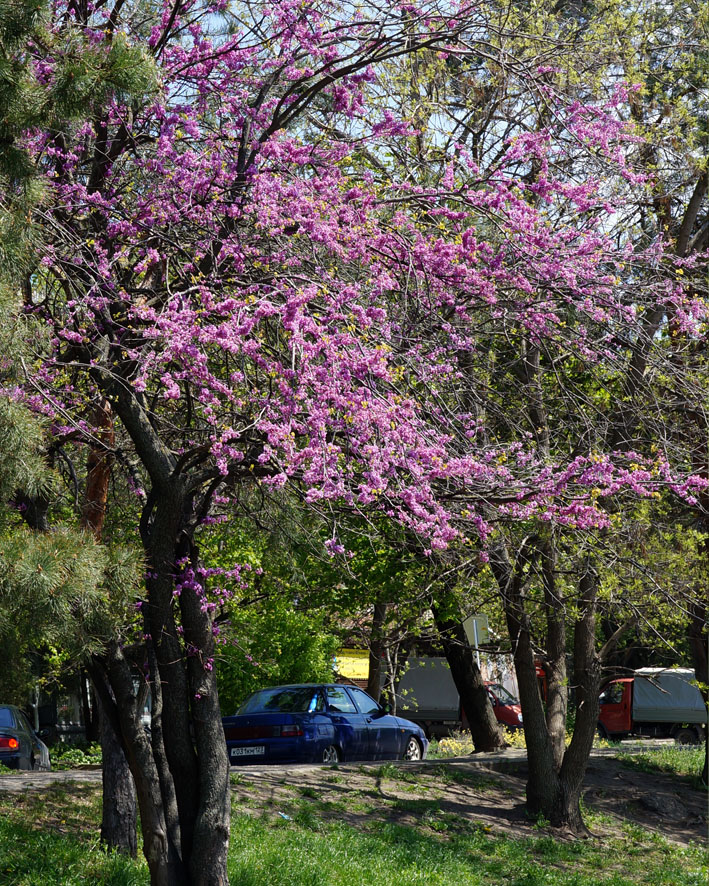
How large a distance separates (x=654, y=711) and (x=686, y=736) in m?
1.07

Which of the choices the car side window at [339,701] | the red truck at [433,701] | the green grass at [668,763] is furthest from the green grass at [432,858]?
the red truck at [433,701]

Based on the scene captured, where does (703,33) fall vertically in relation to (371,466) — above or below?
above

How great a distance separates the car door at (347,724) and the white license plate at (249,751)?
1156 millimetres

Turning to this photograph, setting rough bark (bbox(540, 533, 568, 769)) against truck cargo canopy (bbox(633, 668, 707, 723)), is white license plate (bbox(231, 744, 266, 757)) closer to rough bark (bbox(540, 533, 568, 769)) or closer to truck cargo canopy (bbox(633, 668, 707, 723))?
rough bark (bbox(540, 533, 568, 769))

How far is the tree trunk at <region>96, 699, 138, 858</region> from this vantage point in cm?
842

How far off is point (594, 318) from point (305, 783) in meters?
7.53

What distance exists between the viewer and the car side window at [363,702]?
621 inches

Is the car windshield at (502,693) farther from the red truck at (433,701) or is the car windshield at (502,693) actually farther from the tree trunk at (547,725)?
the tree trunk at (547,725)

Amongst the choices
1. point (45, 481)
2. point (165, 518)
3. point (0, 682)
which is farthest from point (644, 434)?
point (0, 682)

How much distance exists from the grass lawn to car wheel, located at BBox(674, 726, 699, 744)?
15.6m

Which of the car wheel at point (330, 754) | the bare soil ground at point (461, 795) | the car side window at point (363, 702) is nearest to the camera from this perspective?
the bare soil ground at point (461, 795)

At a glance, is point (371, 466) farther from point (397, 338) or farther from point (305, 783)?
point (305, 783)

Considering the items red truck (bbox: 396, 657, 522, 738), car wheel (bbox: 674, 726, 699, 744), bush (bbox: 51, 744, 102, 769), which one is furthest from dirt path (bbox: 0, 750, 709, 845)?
red truck (bbox: 396, 657, 522, 738)

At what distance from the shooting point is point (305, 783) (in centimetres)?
1227
